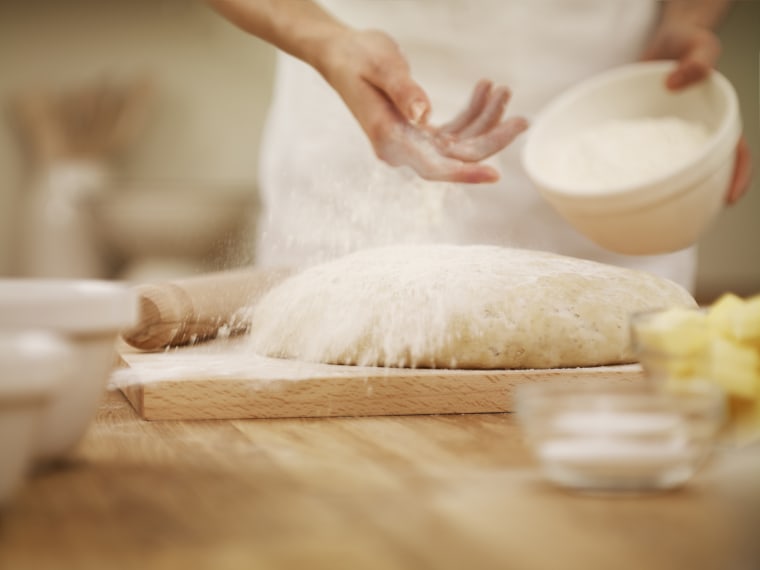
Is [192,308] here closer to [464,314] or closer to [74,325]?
[464,314]

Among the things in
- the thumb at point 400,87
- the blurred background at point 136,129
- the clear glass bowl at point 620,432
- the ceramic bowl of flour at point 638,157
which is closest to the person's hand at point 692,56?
the ceramic bowl of flour at point 638,157

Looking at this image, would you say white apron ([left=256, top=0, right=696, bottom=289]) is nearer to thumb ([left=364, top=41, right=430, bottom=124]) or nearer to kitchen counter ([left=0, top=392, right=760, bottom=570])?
thumb ([left=364, top=41, right=430, bottom=124])

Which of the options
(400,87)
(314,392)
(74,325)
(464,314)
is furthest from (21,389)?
(400,87)

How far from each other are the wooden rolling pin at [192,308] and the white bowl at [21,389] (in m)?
0.59

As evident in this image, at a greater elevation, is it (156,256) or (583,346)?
(583,346)

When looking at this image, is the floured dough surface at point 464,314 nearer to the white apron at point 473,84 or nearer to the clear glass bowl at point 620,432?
the clear glass bowl at point 620,432

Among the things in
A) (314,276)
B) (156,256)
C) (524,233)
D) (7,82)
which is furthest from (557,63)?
(7,82)

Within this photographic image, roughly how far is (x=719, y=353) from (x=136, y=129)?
311 cm

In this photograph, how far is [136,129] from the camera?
3441mm

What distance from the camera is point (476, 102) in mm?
1293

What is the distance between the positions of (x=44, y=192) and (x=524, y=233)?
2.12 meters

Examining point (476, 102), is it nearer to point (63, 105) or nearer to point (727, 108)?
point (727, 108)

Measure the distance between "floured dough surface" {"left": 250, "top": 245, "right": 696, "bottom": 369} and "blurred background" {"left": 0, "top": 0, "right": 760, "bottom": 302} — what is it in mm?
2095

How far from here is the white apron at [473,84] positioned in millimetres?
1569
